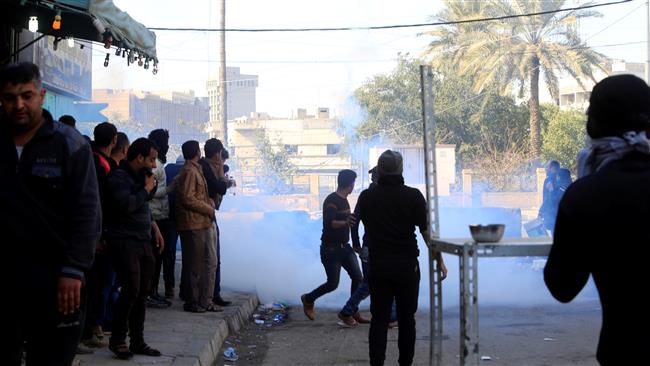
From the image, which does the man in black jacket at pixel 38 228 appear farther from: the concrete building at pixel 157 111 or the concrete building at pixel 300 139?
the concrete building at pixel 157 111

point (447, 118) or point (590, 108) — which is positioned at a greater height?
point (447, 118)

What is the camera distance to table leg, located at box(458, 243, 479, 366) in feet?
15.9

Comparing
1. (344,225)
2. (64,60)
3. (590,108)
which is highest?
(64,60)

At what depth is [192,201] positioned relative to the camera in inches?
360

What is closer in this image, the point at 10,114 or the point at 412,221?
the point at 10,114

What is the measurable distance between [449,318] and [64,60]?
38.9 ft

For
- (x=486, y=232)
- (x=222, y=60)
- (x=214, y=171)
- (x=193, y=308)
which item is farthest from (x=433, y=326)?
(x=222, y=60)

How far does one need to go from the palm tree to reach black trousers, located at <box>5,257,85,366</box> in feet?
95.7

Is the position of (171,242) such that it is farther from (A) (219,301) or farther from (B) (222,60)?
(B) (222,60)

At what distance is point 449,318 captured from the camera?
10.2 metres

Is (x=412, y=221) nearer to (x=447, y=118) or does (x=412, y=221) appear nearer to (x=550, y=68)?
(x=550, y=68)

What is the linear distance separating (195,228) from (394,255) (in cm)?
323

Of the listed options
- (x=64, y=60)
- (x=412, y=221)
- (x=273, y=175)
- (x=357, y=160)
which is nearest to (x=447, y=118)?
(x=357, y=160)

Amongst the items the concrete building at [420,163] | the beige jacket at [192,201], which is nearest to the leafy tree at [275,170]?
the concrete building at [420,163]
